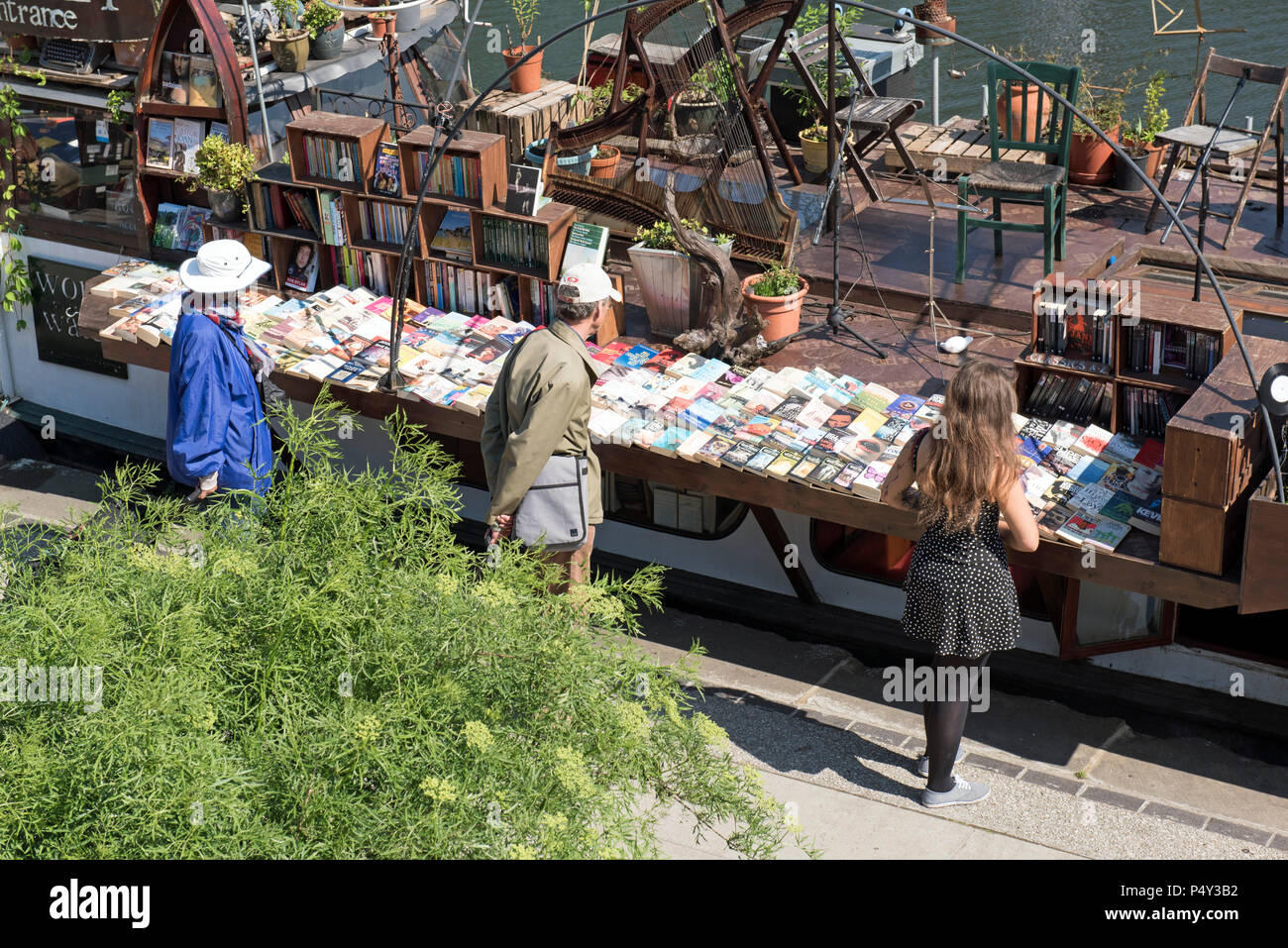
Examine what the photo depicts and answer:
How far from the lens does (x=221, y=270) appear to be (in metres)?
6.59

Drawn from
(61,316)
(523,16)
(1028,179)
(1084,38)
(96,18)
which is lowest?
(61,316)

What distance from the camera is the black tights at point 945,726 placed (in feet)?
17.4

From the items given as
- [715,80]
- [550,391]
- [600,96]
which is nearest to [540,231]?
[550,391]

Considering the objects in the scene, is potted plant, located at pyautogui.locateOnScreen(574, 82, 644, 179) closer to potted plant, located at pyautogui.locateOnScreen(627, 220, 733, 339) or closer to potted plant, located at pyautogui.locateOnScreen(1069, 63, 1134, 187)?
potted plant, located at pyautogui.locateOnScreen(627, 220, 733, 339)

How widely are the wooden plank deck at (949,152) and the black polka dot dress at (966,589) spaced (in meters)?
4.92

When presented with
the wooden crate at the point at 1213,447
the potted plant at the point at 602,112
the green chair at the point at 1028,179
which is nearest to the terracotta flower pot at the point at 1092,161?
the green chair at the point at 1028,179

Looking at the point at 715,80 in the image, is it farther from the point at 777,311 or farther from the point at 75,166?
the point at 75,166

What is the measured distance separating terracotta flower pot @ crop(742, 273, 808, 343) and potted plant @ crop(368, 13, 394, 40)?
4.18 meters

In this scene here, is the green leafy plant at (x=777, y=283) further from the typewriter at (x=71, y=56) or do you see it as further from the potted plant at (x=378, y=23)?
the typewriter at (x=71, y=56)

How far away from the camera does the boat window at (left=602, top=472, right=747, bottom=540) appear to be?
727 cm

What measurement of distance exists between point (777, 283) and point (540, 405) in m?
2.29

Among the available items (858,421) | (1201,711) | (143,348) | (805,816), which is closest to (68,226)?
(143,348)

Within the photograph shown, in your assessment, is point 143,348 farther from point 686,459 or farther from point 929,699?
point 929,699

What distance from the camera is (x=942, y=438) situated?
4.88 metres
